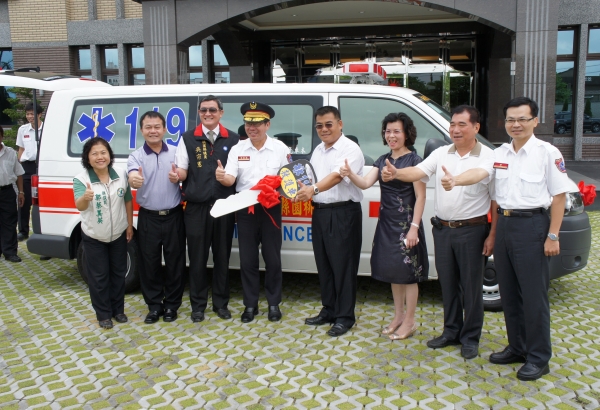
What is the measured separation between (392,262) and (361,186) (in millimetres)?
591

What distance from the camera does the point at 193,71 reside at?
16.6m

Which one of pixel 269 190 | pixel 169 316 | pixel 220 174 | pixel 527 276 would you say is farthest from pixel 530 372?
pixel 169 316

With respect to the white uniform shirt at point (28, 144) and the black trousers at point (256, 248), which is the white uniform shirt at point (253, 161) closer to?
the black trousers at point (256, 248)

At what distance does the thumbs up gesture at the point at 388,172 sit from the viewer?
3.76 m

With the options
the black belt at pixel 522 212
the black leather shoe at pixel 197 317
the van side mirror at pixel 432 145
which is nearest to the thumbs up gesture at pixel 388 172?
the van side mirror at pixel 432 145

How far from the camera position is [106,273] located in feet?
15.1

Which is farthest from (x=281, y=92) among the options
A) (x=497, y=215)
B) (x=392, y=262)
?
(x=497, y=215)

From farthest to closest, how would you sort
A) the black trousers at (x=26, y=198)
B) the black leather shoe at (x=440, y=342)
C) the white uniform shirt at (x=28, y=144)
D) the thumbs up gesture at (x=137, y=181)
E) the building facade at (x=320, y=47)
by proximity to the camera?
the building facade at (x=320, y=47)
the white uniform shirt at (x=28, y=144)
the black trousers at (x=26, y=198)
the thumbs up gesture at (x=137, y=181)
the black leather shoe at (x=440, y=342)

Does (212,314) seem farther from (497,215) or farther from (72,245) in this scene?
(497,215)

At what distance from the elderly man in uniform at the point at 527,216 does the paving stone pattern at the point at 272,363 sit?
1.23 feet

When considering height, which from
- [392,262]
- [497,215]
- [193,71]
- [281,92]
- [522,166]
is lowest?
[392,262]

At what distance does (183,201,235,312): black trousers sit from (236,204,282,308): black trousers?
143 mm

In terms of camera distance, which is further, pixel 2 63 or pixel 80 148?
pixel 2 63

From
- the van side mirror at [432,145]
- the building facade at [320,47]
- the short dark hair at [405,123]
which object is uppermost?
the building facade at [320,47]
